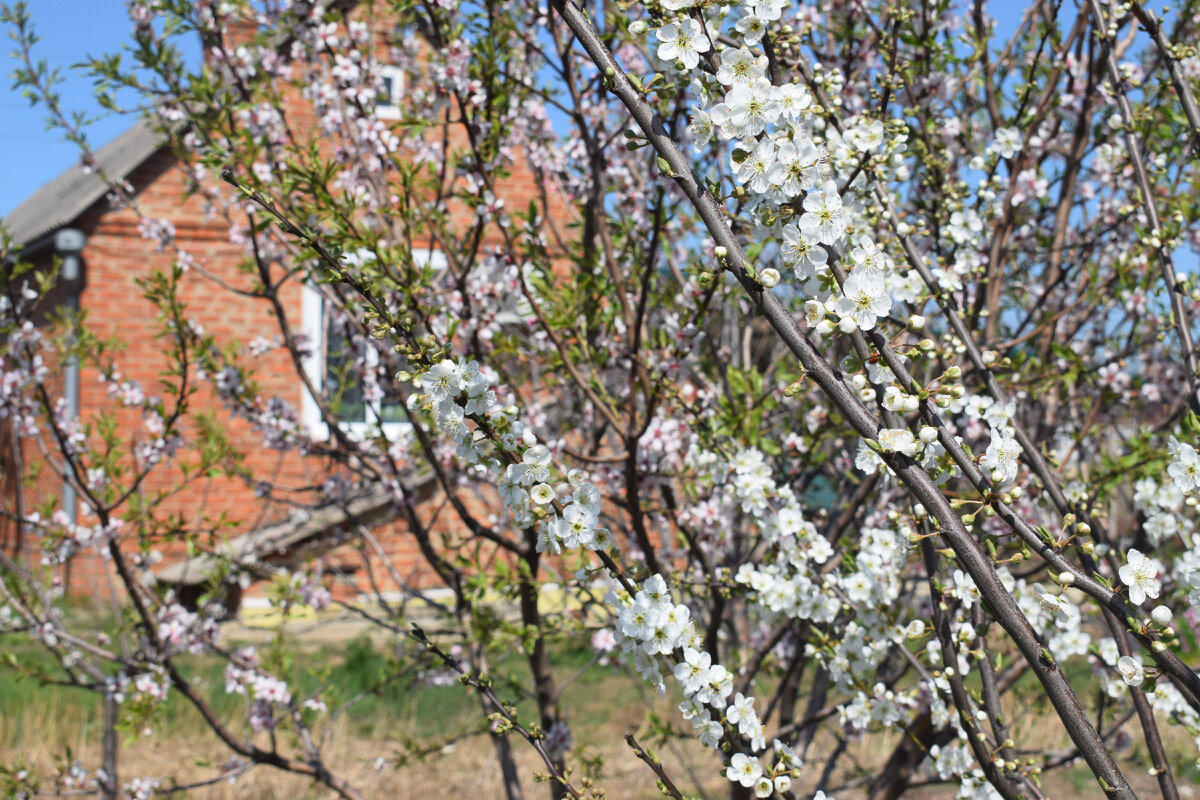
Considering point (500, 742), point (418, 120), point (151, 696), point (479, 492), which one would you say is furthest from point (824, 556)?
point (151, 696)

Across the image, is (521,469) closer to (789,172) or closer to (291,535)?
(789,172)

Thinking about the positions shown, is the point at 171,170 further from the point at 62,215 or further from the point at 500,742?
the point at 500,742

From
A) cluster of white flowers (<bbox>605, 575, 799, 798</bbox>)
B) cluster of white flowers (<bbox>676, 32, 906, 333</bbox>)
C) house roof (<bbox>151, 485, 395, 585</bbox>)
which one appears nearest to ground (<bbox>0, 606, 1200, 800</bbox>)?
house roof (<bbox>151, 485, 395, 585</bbox>)

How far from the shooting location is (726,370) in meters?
3.16

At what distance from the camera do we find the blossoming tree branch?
1298 millimetres

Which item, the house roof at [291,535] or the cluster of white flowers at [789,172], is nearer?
the cluster of white flowers at [789,172]

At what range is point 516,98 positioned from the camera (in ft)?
11.6

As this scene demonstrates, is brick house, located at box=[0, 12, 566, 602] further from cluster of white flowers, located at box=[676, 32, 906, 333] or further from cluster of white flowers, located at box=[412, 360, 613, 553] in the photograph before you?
cluster of white flowers, located at box=[676, 32, 906, 333]

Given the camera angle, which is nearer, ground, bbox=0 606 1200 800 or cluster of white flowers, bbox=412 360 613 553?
cluster of white flowers, bbox=412 360 613 553

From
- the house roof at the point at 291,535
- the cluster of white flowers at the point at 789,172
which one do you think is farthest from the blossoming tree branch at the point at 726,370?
the house roof at the point at 291,535

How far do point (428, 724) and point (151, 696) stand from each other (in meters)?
2.88

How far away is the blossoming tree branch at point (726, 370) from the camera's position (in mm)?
1298

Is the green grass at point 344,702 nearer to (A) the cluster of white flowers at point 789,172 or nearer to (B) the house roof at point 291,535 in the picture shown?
(B) the house roof at point 291,535

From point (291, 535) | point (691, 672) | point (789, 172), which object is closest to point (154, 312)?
point (291, 535)
